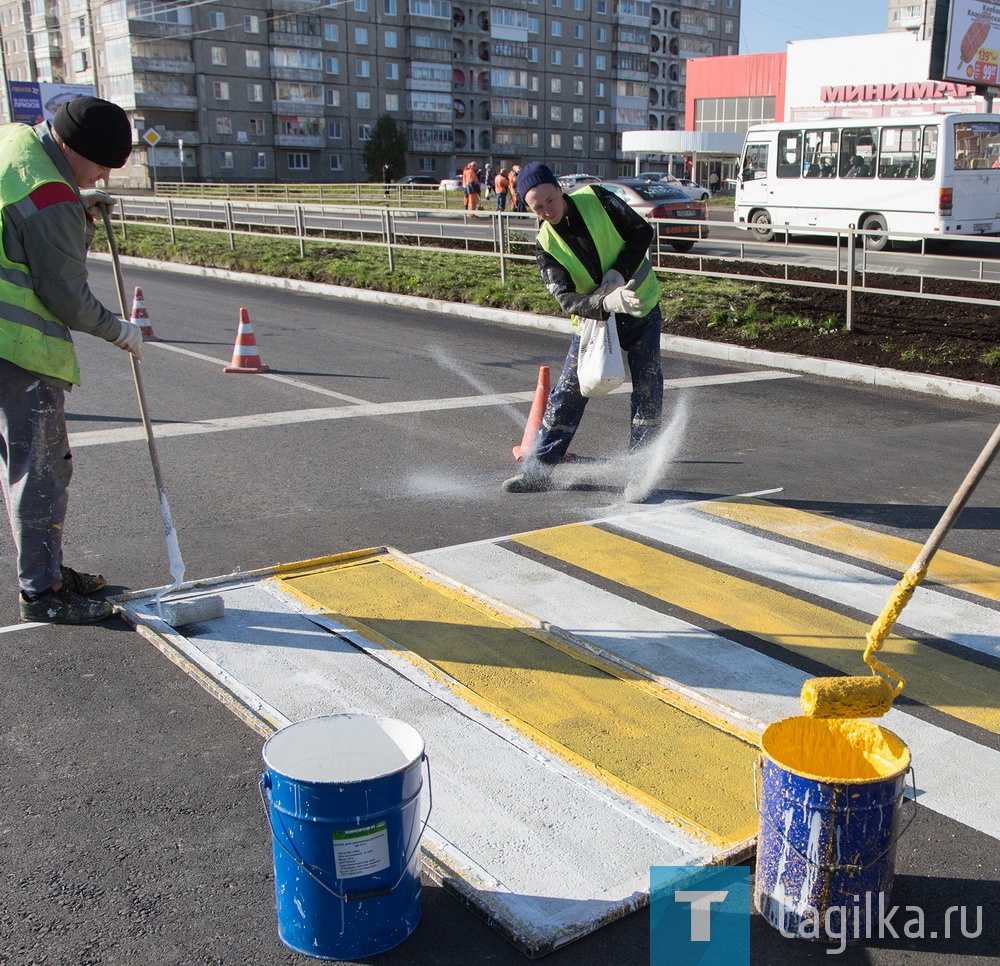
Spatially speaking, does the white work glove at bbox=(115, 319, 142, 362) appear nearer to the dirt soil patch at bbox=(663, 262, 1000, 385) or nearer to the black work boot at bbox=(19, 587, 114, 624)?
the black work boot at bbox=(19, 587, 114, 624)

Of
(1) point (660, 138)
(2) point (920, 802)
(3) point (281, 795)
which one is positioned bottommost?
(2) point (920, 802)

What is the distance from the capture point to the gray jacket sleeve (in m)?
4.14

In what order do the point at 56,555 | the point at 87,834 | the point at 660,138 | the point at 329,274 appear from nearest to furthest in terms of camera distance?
the point at 87,834 → the point at 56,555 → the point at 329,274 → the point at 660,138

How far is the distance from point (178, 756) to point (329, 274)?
54.8 ft

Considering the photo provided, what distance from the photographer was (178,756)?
11.6ft

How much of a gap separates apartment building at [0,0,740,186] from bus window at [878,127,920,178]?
2248 inches

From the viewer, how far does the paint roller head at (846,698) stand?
279 cm

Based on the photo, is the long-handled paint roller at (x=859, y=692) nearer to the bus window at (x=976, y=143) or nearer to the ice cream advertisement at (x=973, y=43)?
→ the bus window at (x=976, y=143)

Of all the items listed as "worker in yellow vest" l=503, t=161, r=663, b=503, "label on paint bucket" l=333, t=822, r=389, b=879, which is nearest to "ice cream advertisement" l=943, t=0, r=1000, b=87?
"worker in yellow vest" l=503, t=161, r=663, b=503

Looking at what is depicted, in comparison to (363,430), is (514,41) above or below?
above

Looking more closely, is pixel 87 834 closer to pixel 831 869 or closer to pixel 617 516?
pixel 831 869

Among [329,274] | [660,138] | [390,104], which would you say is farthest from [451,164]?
[329,274]

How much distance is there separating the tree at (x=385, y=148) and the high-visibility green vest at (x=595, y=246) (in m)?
83.2

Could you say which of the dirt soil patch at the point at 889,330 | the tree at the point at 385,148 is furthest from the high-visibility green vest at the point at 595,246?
the tree at the point at 385,148
